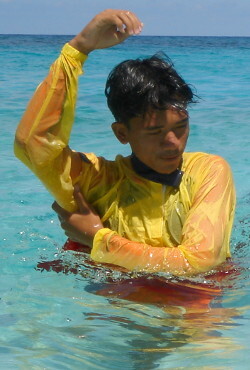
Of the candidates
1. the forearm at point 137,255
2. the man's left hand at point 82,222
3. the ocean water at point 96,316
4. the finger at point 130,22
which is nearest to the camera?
the ocean water at point 96,316

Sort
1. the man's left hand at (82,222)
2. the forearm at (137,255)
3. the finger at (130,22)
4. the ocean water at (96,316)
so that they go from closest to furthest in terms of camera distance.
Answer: the ocean water at (96,316) < the finger at (130,22) < the forearm at (137,255) < the man's left hand at (82,222)

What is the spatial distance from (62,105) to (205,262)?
0.91 meters

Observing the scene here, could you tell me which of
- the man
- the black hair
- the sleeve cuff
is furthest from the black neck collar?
the sleeve cuff

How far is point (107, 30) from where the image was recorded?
308 centimetres

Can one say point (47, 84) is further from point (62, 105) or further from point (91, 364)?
point (91, 364)

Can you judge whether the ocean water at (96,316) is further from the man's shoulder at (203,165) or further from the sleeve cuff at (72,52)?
the sleeve cuff at (72,52)

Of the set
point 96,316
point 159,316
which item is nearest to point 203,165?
point 159,316

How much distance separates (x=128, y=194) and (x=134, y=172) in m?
0.11

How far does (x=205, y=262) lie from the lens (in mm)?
3090

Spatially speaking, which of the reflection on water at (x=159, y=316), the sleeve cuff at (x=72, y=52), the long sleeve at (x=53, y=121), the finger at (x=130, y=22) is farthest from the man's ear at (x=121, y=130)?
the reflection on water at (x=159, y=316)

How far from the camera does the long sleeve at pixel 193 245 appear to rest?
10.1 feet

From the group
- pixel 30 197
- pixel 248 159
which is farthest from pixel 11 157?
pixel 248 159

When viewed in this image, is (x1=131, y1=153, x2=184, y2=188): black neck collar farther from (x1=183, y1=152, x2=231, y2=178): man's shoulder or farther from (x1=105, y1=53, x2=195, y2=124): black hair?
(x1=105, y1=53, x2=195, y2=124): black hair

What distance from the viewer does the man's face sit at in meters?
3.16
